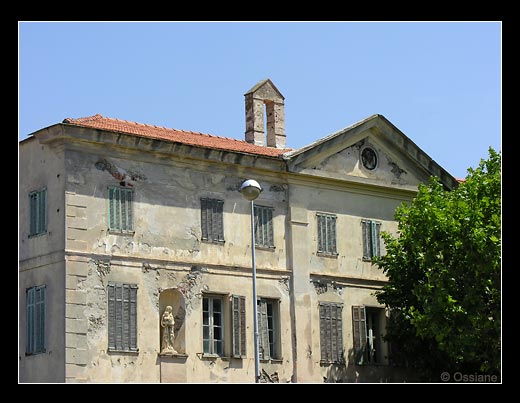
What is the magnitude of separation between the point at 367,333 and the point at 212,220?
6.64 metres

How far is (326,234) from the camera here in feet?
110

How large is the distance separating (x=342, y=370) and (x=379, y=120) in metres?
8.21

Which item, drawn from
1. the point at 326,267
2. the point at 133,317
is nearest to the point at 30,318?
the point at 133,317

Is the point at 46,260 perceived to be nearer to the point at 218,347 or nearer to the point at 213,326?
the point at 213,326

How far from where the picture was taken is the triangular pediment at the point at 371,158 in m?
33.5

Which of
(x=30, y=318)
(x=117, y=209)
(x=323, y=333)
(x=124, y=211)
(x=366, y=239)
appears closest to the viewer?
(x=30, y=318)

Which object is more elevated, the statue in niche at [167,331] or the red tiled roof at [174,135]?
the red tiled roof at [174,135]

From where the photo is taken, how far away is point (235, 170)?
104ft

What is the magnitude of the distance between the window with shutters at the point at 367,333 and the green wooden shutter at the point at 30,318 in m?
10.1

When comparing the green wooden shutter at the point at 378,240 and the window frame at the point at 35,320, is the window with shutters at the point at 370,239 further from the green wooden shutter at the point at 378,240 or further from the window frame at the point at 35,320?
the window frame at the point at 35,320

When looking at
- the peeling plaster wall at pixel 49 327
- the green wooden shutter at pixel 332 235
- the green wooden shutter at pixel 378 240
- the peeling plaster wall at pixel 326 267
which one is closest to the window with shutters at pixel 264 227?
the peeling plaster wall at pixel 326 267

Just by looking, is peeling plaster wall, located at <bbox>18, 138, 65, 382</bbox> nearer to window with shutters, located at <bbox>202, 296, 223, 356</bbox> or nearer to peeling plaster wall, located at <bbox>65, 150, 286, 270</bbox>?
peeling plaster wall, located at <bbox>65, 150, 286, 270</bbox>

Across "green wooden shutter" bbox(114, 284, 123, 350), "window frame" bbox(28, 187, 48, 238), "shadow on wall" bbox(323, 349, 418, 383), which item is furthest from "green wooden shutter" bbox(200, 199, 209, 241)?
"shadow on wall" bbox(323, 349, 418, 383)
